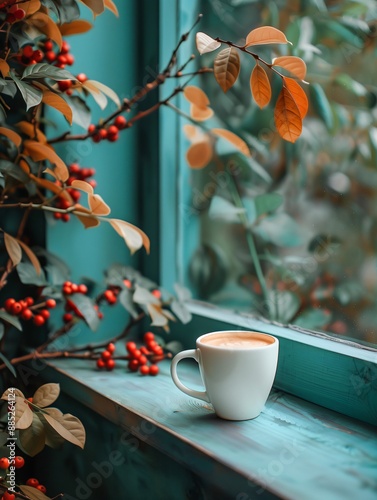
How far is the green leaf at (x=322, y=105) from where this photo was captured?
88 cm

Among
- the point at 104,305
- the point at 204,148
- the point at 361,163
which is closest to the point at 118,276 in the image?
the point at 104,305

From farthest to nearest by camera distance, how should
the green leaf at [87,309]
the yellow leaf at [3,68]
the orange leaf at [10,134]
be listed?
the green leaf at [87,309] < the orange leaf at [10,134] < the yellow leaf at [3,68]

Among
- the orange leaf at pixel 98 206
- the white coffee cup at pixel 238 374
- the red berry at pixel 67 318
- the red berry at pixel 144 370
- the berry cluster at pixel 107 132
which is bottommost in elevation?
the red berry at pixel 144 370

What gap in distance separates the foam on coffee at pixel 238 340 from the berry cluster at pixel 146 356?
0.58 ft

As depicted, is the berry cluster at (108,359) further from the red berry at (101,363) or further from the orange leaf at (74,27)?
the orange leaf at (74,27)

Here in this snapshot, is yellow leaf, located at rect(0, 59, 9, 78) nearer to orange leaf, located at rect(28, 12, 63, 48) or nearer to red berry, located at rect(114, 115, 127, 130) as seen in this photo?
orange leaf, located at rect(28, 12, 63, 48)

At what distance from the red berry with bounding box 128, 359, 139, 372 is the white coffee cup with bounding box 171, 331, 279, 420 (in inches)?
8.0

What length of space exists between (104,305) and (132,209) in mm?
186

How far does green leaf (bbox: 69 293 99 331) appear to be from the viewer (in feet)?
2.97

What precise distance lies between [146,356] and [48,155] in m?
0.36

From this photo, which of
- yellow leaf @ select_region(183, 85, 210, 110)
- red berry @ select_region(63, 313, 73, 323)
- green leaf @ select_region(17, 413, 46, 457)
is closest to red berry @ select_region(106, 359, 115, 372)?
red berry @ select_region(63, 313, 73, 323)

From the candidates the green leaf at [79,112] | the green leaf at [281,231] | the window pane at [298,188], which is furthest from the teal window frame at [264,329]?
the green leaf at [79,112]

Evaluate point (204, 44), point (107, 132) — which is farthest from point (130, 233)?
point (204, 44)

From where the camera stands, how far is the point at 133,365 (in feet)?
3.10
